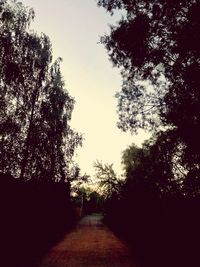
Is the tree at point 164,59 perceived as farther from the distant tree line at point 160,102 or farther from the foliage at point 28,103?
the foliage at point 28,103

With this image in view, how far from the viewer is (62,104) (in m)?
28.4

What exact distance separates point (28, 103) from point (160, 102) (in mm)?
11492

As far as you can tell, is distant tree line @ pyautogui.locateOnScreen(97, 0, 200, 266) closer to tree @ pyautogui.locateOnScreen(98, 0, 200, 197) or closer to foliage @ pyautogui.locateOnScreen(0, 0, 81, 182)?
tree @ pyautogui.locateOnScreen(98, 0, 200, 197)

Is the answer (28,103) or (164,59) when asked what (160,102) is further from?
(28,103)

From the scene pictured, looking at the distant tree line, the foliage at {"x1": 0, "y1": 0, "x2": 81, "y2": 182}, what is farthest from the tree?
the foliage at {"x1": 0, "y1": 0, "x2": 81, "y2": 182}

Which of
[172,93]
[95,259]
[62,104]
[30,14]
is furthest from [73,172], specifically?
[95,259]

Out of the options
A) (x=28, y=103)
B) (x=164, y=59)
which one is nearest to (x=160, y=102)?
(x=164, y=59)

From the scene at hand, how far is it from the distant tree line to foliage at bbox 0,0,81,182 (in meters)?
6.91

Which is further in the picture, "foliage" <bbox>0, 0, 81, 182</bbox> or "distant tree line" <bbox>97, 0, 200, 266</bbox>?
"foliage" <bbox>0, 0, 81, 182</bbox>

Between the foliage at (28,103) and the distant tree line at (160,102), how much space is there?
22.7 ft

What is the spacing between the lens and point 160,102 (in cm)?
1714

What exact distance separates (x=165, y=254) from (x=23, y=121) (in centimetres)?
1724

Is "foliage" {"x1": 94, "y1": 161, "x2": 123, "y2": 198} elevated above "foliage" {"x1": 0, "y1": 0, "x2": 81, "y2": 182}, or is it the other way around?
"foliage" {"x1": 0, "y1": 0, "x2": 81, "y2": 182}

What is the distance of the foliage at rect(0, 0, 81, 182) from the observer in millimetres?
21047
